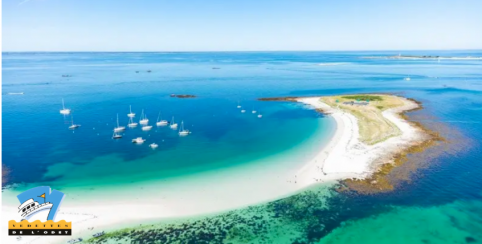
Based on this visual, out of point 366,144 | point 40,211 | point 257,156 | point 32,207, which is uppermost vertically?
point 32,207

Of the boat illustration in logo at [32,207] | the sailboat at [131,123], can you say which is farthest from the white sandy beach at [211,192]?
the sailboat at [131,123]

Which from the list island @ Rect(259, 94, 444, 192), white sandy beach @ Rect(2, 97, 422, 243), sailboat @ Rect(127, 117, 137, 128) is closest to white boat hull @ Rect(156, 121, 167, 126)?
sailboat @ Rect(127, 117, 137, 128)

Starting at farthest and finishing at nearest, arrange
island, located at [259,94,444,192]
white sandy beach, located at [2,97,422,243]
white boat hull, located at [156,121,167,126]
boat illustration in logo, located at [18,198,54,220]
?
white boat hull, located at [156,121,167,126] → island, located at [259,94,444,192] → white sandy beach, located at [2,97,422,243] → boat illustration in logo, located at [18,198,54,220]

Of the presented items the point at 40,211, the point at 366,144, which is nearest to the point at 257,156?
the point at 366,144

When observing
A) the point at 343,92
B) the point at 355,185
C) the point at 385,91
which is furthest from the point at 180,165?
the point at 385,91

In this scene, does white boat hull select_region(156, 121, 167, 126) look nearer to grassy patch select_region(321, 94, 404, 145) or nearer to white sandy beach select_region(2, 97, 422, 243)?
white sandy beach select_region(2, 97, 422, 243)

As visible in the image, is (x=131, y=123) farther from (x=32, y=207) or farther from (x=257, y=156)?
(x=32, y=207)

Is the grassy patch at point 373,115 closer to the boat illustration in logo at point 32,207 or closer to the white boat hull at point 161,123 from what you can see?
the white boat hull at point 161,123

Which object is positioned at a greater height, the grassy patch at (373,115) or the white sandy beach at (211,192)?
the grassy patch at (373,115)
